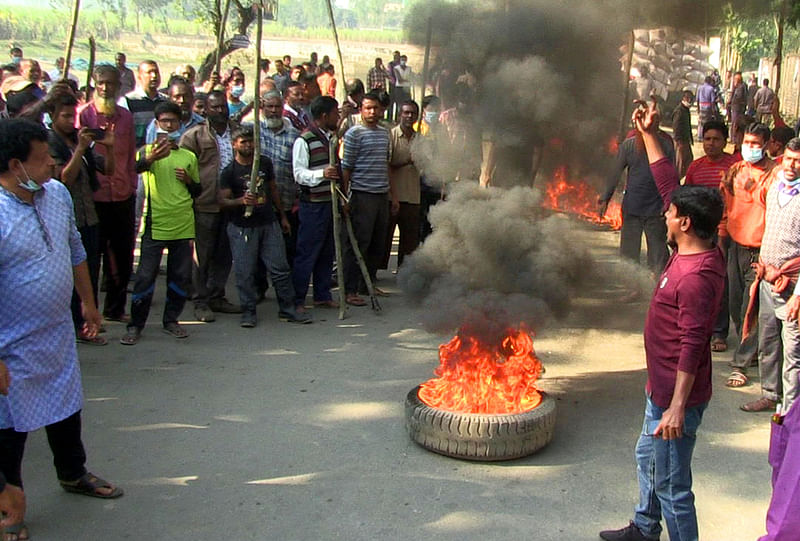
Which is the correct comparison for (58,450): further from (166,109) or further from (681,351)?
(166,109)

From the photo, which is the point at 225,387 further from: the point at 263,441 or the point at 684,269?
the point at 684,269

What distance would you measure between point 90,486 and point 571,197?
14.7ft

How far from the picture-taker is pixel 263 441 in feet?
16.1

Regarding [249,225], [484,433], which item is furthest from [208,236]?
[484,433]

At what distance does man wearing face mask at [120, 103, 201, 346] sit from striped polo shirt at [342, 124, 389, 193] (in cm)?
168

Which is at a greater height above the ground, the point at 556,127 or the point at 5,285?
the point at 556,127

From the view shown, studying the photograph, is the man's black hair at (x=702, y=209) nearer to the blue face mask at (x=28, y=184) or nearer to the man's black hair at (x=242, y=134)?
the blue face mask at (x=28, y=184)

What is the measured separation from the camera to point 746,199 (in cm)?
600

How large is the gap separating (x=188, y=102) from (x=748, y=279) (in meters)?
5.79

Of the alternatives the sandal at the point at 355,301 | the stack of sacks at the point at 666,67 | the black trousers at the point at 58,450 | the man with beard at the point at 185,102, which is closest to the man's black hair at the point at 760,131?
the sandal at the point at 355,301

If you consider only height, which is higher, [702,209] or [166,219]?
[702,209]

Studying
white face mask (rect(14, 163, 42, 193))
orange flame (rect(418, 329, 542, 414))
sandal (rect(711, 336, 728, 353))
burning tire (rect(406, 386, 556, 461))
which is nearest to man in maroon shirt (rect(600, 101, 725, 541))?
burning tire (rect(406, 386, 556, 461))

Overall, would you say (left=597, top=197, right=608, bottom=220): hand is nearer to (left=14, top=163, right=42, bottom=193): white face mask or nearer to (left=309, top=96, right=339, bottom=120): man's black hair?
(left=309, top=96, right=339, bottom=120): man's black hair

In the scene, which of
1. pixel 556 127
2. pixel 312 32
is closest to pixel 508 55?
pixel 556 127
